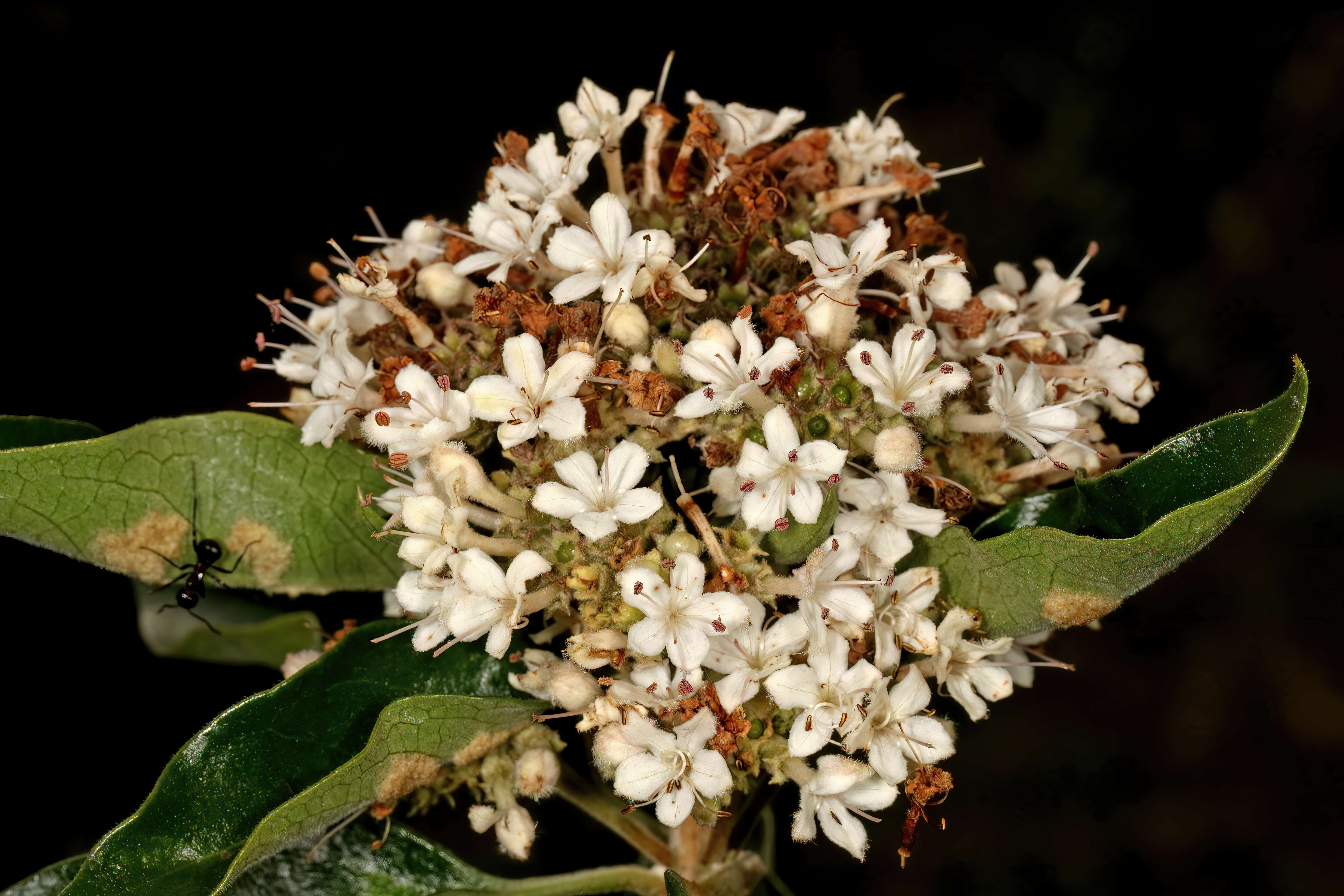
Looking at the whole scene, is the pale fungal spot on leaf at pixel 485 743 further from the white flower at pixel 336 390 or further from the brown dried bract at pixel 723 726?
the white flower at pixel 336 390

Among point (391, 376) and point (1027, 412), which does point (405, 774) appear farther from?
point (1027, 412)

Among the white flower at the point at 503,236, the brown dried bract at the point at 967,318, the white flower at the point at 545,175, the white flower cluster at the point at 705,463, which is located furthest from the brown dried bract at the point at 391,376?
the brown dried bract at the point at 967,318

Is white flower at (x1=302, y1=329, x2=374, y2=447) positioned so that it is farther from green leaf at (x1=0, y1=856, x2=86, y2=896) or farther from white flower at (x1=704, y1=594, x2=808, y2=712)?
green leaf at (x1=0, y1=856, x2=86, y2=896)

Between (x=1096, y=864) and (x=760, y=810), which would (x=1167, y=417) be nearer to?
(x=1096, y=864)

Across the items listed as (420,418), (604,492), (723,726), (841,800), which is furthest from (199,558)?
(841,800)

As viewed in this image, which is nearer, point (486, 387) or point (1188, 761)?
point (486, 387)

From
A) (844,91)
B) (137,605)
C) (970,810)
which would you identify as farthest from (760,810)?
(844,91)
